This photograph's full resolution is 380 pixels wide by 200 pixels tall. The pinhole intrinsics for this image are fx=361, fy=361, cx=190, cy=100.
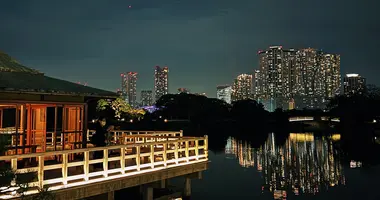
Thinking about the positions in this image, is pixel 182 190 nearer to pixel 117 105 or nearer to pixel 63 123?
pixel 63 123

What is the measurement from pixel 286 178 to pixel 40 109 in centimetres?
1842

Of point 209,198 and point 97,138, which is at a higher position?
point 97,138

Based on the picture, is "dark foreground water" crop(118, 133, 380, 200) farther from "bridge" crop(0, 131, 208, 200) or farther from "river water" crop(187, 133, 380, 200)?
"bridge" crop(0, 131, 208, 200)

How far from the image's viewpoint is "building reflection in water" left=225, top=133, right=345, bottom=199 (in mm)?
23031

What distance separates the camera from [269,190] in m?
22.0

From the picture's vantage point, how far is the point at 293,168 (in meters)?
29.6

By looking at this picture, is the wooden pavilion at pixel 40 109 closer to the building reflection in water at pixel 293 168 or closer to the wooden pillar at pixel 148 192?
the wooden pillar at pixel 148 192

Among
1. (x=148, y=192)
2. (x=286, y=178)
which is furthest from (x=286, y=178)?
(x=148, y=192)

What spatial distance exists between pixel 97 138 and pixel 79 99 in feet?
6.83

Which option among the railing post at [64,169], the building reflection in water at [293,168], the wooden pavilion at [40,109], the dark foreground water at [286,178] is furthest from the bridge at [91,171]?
the building reflection in water at [293,168]

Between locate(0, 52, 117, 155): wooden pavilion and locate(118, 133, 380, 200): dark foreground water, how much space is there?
854cm

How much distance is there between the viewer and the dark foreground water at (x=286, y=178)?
21.1 m

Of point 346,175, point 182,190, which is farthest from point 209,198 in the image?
point 346,175

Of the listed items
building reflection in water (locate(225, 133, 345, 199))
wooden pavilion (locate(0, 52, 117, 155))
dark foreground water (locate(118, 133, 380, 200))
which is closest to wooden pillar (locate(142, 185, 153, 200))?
wooden pavilion (locate(0, 52, 117, 155))
